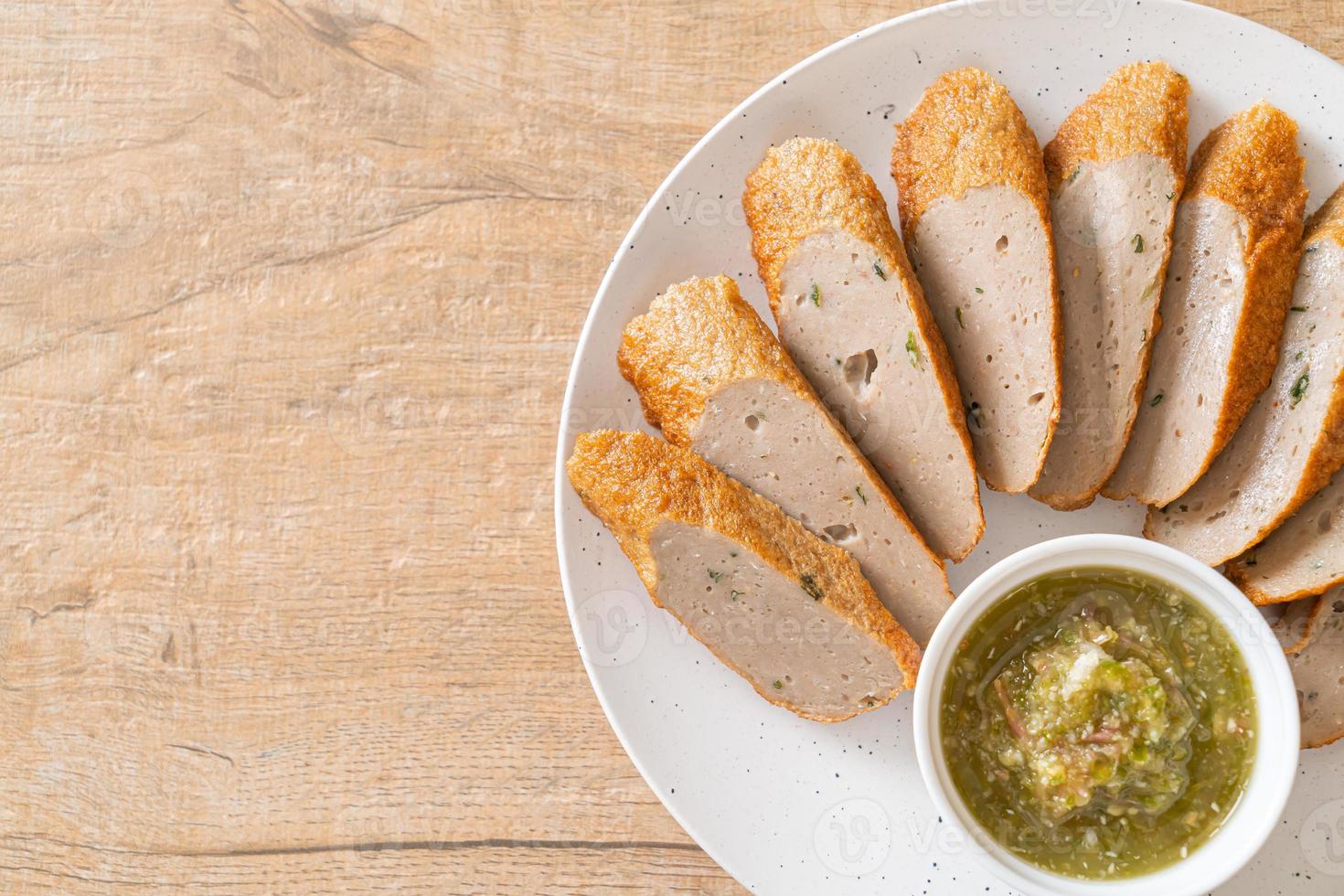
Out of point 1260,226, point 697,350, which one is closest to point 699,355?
point 697,350

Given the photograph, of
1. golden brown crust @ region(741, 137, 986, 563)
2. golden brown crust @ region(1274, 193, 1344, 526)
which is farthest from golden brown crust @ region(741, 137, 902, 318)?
golden brown crust @ region(1274, 193, 1344, 526)

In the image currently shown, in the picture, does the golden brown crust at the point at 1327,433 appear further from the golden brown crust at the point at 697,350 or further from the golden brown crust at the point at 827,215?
the golden brown crust at the point at 697,350

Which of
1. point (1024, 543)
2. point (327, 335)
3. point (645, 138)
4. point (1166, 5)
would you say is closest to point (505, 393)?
point (327, 335)

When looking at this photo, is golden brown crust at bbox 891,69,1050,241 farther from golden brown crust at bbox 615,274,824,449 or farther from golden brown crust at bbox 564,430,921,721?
golden brown crust at bbox 564,430,921,721

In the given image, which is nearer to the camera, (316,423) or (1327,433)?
(1327,433)

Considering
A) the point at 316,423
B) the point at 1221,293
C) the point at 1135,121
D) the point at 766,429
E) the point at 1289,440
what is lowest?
the point at 316,423

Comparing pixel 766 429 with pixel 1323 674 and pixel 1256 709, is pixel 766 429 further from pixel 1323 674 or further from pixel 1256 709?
pixel 1323 674

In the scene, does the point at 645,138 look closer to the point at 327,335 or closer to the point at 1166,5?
the point at 327,335
